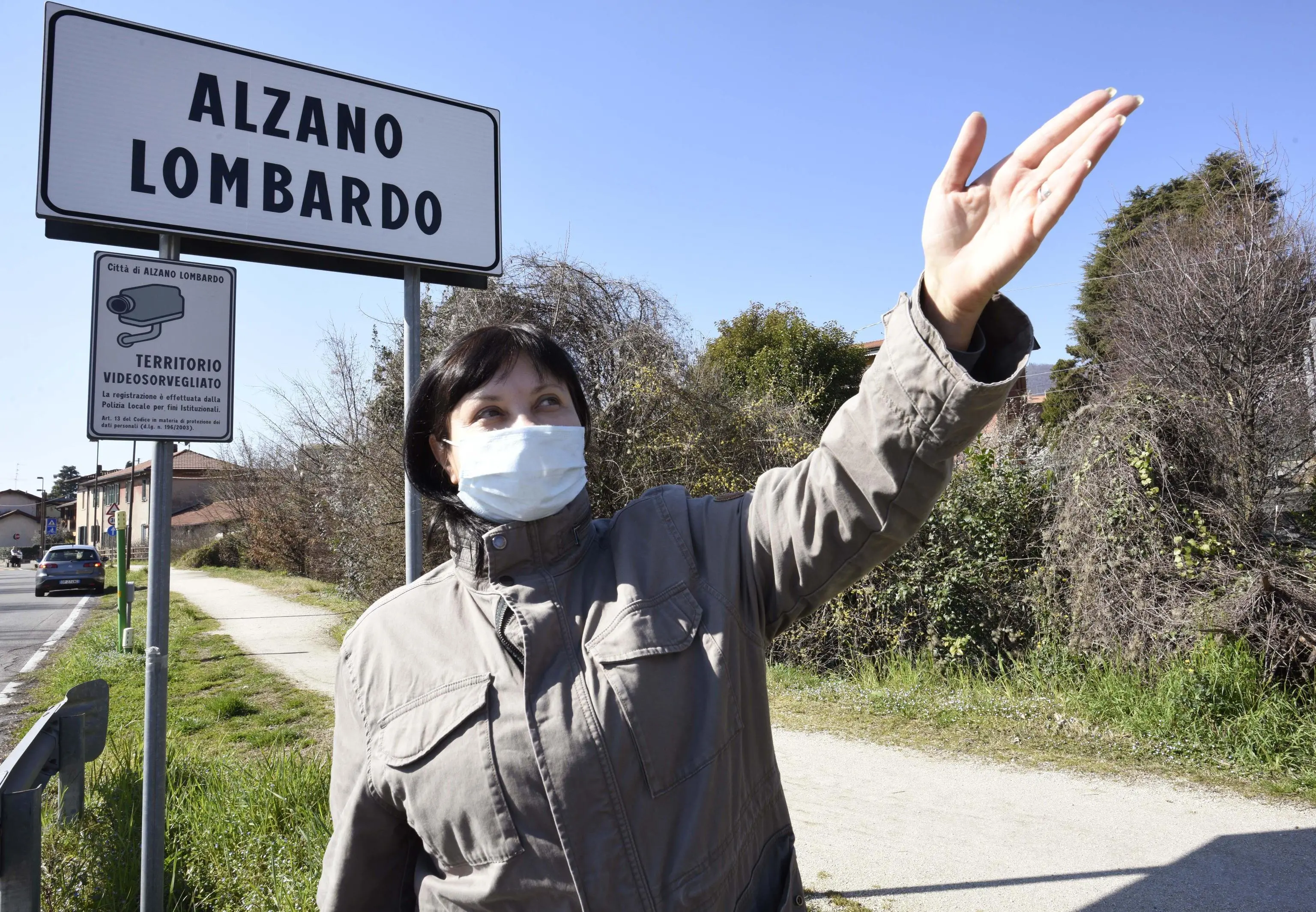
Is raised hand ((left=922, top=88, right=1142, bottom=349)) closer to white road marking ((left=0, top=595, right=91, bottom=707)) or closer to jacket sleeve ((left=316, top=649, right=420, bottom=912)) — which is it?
jacket sleeve ((left=316, top=649, right=420, bottom=912))

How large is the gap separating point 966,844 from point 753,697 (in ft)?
10.9

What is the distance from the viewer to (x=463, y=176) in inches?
136

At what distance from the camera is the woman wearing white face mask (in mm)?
1266

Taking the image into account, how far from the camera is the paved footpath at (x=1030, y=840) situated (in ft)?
11.8

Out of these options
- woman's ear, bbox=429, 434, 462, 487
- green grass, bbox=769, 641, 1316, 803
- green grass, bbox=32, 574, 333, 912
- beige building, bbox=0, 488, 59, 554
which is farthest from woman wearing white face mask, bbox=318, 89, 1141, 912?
beige building, bbox=0, 488, 59, 554

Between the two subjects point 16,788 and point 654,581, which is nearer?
point 654,581

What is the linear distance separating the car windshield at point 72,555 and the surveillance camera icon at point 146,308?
1163 inches

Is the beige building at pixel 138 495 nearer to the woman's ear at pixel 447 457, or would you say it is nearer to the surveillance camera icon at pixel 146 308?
the surveillance camera icon at pixel 146 308

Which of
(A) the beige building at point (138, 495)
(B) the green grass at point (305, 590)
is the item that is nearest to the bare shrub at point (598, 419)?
(B) the green grass at point (305, 590)

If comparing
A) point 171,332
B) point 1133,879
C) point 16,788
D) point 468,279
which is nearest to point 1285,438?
point 1133,879

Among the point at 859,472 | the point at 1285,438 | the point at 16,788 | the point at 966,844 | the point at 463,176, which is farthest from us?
the point at 1285,438

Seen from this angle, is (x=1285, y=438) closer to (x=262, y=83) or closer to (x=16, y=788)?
(x=262, y=83)

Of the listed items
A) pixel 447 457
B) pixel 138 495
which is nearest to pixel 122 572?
pixel 447 457

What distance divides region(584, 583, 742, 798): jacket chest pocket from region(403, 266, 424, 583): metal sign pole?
151 centimetres
